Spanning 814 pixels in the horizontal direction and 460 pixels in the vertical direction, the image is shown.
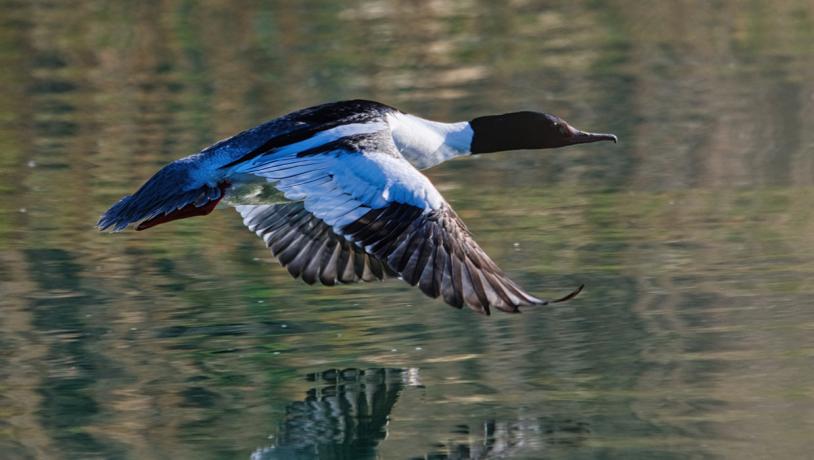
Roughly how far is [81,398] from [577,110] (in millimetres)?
8694

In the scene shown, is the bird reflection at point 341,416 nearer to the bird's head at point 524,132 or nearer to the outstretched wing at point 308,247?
the outstretched wing at point 308,247

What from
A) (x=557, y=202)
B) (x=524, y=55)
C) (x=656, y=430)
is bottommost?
(x=656, y=430)

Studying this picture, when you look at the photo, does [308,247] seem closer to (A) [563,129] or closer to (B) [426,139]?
(B) [426,139]

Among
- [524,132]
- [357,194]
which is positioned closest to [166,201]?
[357,194]

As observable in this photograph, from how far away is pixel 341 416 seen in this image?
757 cm

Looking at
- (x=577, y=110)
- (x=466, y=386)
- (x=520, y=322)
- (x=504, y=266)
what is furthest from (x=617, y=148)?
(x=466, y=386)

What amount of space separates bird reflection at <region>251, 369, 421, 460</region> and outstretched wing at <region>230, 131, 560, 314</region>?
0.59 m

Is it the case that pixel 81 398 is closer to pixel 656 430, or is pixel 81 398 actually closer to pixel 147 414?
pixel 147 414

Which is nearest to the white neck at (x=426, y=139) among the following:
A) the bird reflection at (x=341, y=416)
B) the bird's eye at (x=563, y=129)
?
the bird's eye at (x=563, y=129)

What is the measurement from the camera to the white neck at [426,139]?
31.1 ft

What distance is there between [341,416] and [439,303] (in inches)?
78.9

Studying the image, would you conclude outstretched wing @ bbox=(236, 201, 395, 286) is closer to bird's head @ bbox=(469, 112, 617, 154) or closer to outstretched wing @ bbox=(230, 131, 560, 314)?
outstretched wing @ bbox=(230, 131, 560, 314)

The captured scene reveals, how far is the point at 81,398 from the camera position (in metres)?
7.84

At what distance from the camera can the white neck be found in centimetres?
948
